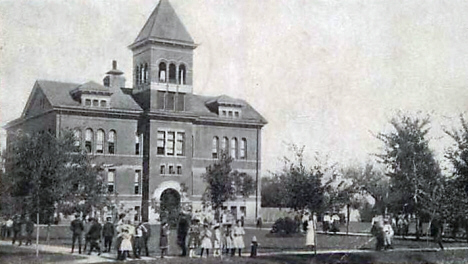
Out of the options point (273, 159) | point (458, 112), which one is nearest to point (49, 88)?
point (273, 159)

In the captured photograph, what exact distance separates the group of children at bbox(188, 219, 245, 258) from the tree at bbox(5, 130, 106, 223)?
2.28 metres

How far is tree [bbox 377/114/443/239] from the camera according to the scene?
62.3ft

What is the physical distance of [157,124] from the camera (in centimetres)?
1686

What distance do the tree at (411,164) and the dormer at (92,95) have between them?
7.51 meters

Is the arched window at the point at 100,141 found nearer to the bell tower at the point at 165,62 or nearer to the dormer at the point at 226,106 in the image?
the bell tower at the point at 165,62

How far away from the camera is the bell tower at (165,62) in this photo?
51.7 feet

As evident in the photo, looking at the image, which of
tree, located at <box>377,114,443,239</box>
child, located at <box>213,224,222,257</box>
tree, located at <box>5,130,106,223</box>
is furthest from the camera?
tree, located at <box>377,114,443,239</box>

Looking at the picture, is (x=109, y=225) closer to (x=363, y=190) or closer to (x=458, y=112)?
(x=363, y=190)

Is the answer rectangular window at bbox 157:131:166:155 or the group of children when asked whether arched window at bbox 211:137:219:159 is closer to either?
rectangular window at bbox 157:131:166:155

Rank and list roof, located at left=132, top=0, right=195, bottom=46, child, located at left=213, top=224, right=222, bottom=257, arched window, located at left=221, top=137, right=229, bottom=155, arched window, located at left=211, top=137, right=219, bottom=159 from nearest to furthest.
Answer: roof, located at left=132, top=0, right=195, bottom=46 < child, located at left=213, top=224, right=222, bottom=257 < arched window, located at left=221, top=137, right=229, bottom=155 < arched window, located at left=211, top=137, right=219, bottom=159

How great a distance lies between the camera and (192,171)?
1655 centimetres

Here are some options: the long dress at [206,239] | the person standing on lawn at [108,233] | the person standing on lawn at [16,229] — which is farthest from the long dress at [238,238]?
the person standing on lawn at [16,229]

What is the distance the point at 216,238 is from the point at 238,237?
54cm

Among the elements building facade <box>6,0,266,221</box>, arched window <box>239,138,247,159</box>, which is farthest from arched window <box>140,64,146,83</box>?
arched window <box>239,138,247,159</box>
